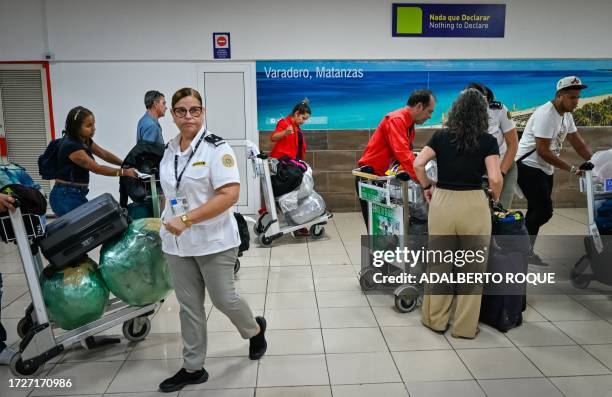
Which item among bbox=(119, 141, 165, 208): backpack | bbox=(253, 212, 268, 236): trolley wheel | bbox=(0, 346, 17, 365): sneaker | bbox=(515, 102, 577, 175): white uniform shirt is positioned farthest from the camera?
bbox=(253, 212, 268, 236): trolley wheel

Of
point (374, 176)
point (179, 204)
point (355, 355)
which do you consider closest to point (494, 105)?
point (374, 176)

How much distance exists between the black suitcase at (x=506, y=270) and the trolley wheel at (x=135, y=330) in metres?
2.26

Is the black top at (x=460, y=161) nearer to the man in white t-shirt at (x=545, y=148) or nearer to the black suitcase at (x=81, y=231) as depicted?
the man in white t-shirt at (x=545, y=148)

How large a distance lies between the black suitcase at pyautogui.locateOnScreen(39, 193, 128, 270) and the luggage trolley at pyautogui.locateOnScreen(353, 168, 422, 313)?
5.98 feet

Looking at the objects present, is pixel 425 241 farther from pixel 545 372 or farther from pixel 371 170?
pixel 545 372

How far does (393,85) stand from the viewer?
669 cm

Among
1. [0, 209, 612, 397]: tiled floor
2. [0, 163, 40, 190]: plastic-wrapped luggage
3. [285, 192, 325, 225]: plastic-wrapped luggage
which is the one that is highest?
[0, 163, 40, 190]: plastic-wrapped luggage

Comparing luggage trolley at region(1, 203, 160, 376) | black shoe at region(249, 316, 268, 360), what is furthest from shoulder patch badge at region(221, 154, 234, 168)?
luggage trolley at region(1, 203, 160, 376)

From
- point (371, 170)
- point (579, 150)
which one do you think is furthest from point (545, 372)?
point (579, 150)

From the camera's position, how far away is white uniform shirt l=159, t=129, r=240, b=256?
8.01 ft

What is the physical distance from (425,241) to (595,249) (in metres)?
1.41

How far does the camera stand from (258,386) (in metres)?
2.69

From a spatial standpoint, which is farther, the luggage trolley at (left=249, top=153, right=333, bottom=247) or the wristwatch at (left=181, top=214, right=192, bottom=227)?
the luggage trolley at (left=249, top=153, right=333, bottom=247)

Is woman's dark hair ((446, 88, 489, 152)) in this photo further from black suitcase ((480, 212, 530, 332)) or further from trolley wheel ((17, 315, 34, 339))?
trolley wheel ((17, 315, 34, 339))
